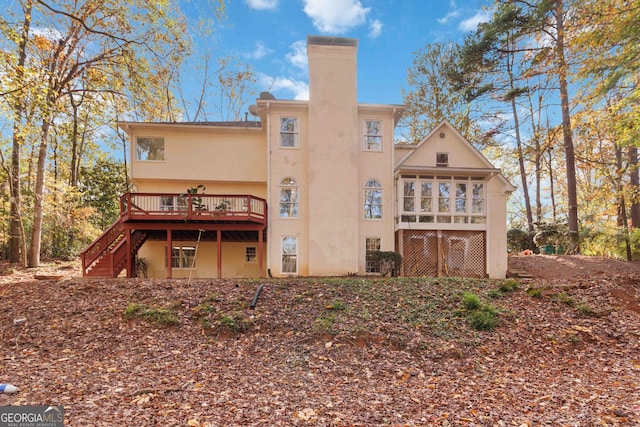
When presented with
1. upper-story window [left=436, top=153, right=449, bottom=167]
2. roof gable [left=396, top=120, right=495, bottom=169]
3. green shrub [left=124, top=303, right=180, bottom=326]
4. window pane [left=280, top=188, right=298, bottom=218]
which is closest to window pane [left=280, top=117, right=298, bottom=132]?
window pane [left=280, top=188, right=298, bottom=218]

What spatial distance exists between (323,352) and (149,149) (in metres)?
12.1

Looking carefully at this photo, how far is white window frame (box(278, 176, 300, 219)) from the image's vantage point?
13547 millimetres

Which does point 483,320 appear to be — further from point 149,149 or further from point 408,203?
point 149,149

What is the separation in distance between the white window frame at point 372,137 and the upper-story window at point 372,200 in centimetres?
146

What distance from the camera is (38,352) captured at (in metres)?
6.18

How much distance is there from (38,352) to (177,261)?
8173 millimetres

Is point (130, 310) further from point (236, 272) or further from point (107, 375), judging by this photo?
point (236, 272)

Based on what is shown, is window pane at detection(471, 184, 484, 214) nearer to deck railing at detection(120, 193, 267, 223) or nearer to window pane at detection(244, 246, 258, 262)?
deck railing at detection(120, 193, 267, 223)

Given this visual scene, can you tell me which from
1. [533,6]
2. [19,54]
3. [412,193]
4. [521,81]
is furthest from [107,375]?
[521,81]

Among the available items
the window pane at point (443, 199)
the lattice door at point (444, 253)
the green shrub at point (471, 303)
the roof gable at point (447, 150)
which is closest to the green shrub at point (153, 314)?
the green shrub at point (471, 303)

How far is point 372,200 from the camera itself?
13.8m

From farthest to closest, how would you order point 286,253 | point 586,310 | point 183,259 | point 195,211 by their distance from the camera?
point 183,259 → point 286,253 → point 195,211 → point 586,310

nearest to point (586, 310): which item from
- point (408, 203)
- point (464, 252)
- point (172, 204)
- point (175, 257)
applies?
point (464, 252)

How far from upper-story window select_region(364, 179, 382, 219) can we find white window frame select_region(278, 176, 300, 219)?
116 inches
